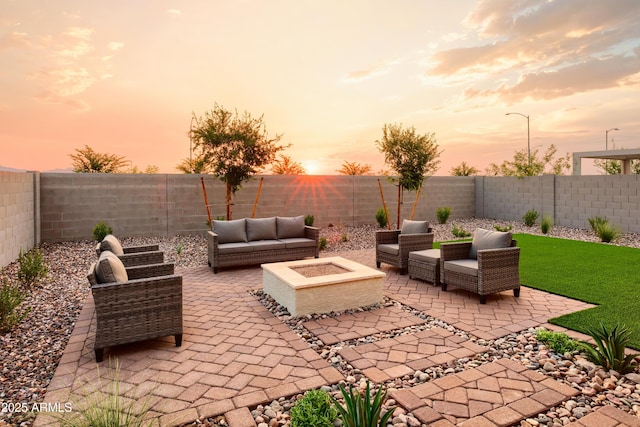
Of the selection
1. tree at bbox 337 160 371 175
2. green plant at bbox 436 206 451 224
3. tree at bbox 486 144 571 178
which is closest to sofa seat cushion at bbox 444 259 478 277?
green plant at bbox 436 206 451 224

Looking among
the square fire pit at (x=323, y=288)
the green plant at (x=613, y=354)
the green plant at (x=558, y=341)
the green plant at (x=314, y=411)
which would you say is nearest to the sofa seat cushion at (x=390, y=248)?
the square fire pit at (x=323, y=288)

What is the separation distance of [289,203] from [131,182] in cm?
459

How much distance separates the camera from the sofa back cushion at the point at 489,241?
5301 millimetres

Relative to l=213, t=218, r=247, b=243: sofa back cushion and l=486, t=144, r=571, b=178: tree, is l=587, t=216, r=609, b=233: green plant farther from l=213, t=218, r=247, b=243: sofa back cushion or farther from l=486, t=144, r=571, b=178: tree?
l=486, t=144, r=571, b=178: tree

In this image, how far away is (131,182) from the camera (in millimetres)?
10117

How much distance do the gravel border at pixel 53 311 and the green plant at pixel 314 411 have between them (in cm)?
174

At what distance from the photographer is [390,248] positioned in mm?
6770

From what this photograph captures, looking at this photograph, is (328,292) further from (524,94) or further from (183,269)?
(524,94)

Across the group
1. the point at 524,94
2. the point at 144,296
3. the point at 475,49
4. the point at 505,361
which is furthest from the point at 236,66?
the point at 524,94

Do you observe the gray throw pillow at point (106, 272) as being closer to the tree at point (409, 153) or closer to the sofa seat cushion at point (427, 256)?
the sofa seat cushion at point (427, 256)

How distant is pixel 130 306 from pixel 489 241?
4.69 meters

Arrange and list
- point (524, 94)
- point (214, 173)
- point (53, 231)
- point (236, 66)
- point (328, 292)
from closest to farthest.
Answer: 1. point (328, 292)
2. point (236, 66)
3. point (53, 231)
4. point (214, 173)
5. point (524, 94)

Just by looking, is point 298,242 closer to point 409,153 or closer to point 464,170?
point 409,153

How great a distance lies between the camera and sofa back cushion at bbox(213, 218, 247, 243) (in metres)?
7.37
